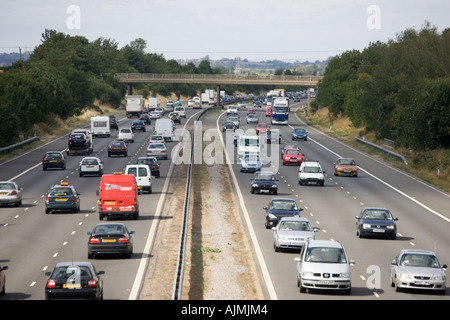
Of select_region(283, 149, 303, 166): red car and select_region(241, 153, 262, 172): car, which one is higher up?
select_region(241, 153, 262, 172): car

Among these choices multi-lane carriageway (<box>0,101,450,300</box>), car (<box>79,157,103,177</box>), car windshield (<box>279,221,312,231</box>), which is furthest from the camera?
car (<box>79,157,103,177</box>)

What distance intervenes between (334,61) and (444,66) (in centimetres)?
7248

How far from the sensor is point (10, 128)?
86062mm

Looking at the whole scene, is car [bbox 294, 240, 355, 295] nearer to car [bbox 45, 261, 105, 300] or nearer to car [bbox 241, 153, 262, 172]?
car [bbox 45, 261, 105, 300]

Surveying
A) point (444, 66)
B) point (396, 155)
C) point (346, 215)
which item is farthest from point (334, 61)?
point (346, 215)

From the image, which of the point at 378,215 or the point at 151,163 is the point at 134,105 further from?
the point at 378,215

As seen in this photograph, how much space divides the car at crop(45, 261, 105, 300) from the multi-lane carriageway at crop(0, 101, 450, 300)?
2.15 metres

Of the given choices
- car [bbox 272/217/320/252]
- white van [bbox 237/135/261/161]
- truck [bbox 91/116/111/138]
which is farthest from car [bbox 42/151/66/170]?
car [bbox 272/217/320/252]

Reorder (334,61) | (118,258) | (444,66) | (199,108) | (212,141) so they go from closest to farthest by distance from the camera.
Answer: (118,258)
(444,66)
(212,141)
(334,61)
(199,108)

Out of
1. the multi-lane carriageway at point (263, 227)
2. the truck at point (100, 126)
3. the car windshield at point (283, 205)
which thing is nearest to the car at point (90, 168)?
the multi-lane carriageway at point (263, 227)

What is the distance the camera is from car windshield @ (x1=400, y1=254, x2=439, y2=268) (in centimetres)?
3064

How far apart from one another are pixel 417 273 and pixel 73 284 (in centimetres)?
1089
